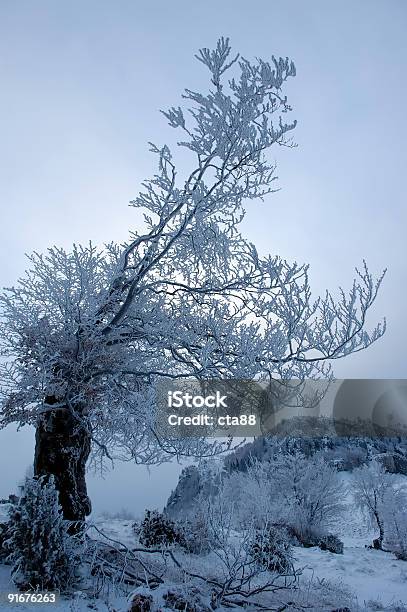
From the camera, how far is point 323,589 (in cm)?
977

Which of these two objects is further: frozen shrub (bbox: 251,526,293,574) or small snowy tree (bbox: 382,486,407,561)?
small snowy tree (bbox: 382,486,407,561)

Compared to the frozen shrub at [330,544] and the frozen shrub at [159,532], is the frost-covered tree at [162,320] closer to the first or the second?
the frozen shrub at [159,532]

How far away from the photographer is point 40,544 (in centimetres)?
663

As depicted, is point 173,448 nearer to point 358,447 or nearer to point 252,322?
point 252,322

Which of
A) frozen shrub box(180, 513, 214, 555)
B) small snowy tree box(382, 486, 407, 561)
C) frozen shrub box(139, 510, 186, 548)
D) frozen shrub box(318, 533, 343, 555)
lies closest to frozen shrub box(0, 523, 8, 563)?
frozen shrub box(139, 510, 186, 548)

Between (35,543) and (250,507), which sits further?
(250,507)

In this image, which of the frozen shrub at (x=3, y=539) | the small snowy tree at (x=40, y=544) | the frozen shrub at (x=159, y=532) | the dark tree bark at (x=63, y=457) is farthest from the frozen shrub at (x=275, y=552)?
the frozen shrub at (x=3, y=539)

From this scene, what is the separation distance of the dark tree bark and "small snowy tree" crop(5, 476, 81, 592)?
1.49 m

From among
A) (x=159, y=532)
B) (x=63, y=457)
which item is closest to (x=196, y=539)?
(x=159, y=532)

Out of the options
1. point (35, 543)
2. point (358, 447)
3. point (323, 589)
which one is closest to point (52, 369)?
point (35, 543)

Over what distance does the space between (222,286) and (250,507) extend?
1116 cm

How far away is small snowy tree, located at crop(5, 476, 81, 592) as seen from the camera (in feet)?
21.7

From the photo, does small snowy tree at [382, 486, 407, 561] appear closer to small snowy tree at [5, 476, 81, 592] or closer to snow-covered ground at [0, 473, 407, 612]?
snow-covered ground at [0, 473, 407, 612]

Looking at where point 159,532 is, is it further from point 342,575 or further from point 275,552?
point 342,575
